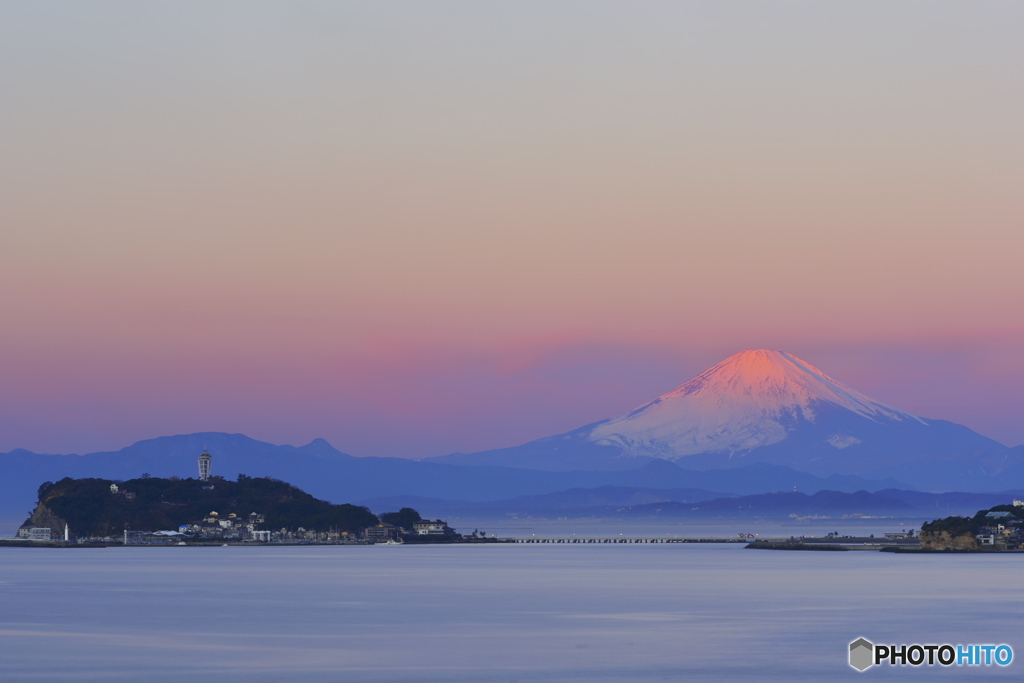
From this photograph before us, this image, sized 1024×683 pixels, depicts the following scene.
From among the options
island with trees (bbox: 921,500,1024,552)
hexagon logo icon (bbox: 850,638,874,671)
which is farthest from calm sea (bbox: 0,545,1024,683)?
island with trees (bbox: 921,500,1024,552)

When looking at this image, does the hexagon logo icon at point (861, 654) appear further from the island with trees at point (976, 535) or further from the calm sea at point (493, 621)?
the island with trees at point (976, 535)

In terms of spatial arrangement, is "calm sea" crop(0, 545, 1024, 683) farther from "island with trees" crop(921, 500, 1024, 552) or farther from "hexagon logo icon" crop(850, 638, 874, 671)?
"island with trees" crop(921, 500, 1024, 552)

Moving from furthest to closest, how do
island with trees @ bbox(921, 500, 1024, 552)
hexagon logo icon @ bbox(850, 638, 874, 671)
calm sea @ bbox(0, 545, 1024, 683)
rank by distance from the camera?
island with trees @ bbox(921, 500, 1024, 552), hexagon logo icon @ bbox(850, 638, 874, 671), calm sea @ bbox(0, 545, 1024, 683)

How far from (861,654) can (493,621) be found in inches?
897

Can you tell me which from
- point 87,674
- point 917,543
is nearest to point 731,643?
point 87,674

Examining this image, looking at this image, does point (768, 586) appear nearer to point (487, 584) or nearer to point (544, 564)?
point (487, 584)

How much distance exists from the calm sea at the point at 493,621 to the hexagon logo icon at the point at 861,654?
1.92ft

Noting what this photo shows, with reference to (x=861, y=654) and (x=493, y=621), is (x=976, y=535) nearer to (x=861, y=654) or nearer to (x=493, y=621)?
(x=493, y=621)

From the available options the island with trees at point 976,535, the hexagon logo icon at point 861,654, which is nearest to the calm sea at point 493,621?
the hexagon logo icon at point 861,654

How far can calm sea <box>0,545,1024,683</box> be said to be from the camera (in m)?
56.9

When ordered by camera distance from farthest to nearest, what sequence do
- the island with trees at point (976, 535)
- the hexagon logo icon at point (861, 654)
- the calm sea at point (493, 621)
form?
the island with trees at point (976, 535), the hexagon logo icon at point (861, 654), the calm sea at point (493, 621)

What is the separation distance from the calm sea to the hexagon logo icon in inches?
23.0

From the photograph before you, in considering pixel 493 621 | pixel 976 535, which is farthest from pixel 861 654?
pixel 976 535

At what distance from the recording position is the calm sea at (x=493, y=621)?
187ft
